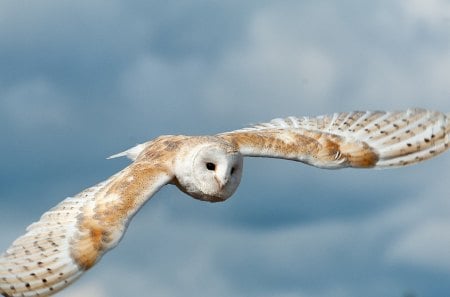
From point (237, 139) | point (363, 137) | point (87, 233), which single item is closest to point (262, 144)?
point (237, 139)

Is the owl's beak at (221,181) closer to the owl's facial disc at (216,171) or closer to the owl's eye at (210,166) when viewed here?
the owl's facial disc at (216,171)

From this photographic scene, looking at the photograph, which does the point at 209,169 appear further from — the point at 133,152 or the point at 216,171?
the point at 133,152

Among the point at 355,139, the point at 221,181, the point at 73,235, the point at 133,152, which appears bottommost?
the point at 73,235

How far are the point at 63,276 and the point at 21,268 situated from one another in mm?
567

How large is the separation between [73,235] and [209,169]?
239 cm

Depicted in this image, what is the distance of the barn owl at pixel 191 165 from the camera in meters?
18.5

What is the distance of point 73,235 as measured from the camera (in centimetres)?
1894

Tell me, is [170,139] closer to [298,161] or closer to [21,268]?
[298,161]

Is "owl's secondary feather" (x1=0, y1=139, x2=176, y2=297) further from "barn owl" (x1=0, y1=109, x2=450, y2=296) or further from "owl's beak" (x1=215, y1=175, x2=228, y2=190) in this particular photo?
"owl's beak" (x1=215, y1=175, x2=228, y2=190)

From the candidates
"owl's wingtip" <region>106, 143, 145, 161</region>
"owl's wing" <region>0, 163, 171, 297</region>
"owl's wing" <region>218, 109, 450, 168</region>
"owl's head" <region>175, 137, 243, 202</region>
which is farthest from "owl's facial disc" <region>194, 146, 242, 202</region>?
"owl's wingtip" <region>106, 143, 145, 161</region>

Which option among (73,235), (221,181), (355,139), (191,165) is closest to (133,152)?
(191,165)

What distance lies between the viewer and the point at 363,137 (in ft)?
74.3

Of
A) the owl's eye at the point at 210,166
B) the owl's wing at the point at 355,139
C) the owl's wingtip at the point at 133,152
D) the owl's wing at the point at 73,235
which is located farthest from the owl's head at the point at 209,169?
the owl's wingtip at the point at 133,152

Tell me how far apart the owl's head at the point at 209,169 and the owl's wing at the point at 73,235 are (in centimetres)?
32
